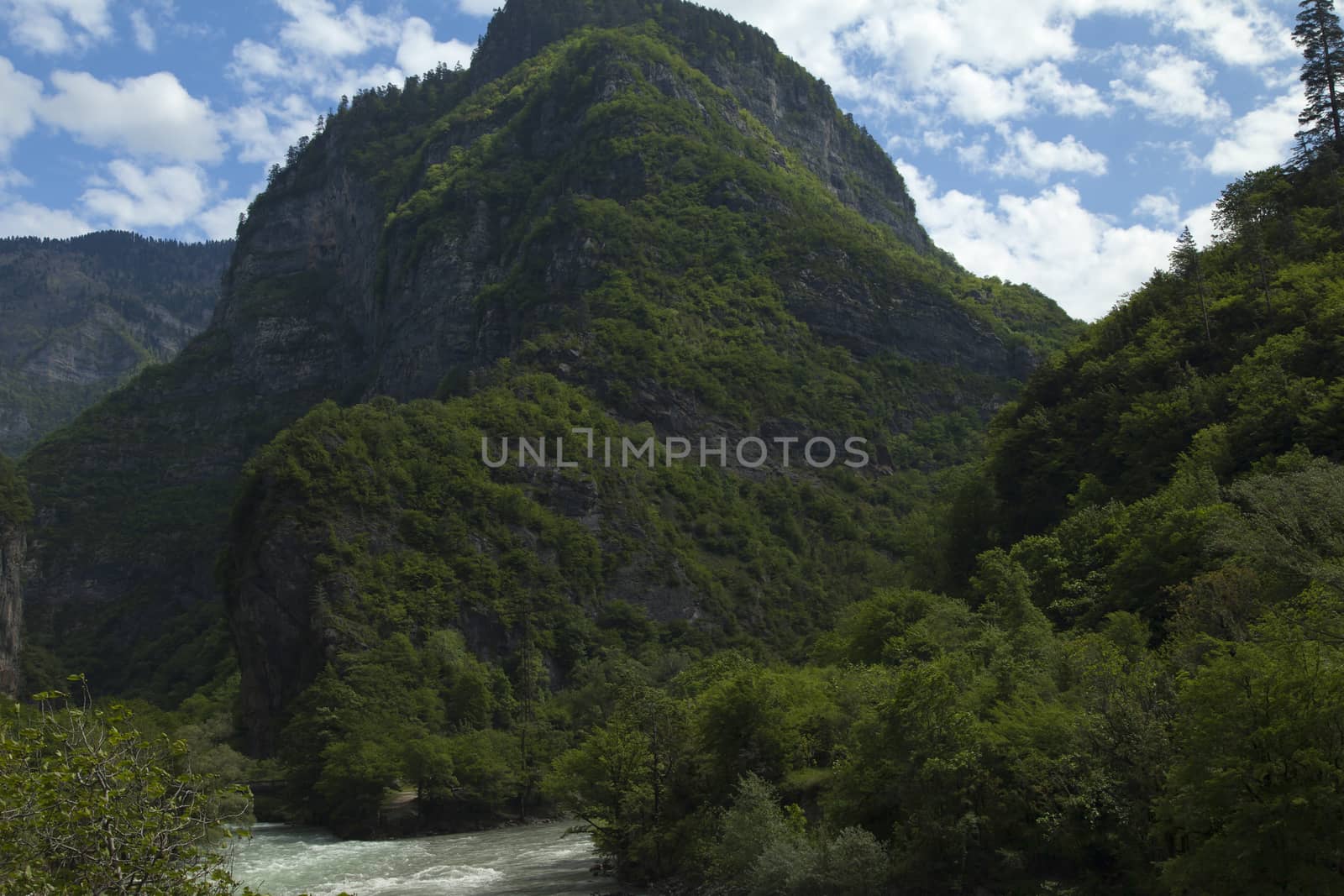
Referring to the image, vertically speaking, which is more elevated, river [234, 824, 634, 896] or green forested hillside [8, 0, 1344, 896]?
green forested hillside [8, 0, 1344, 896]

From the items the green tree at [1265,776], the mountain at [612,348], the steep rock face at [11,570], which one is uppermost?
the mountain at [612,348]

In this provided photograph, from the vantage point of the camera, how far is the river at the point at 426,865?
5316cm

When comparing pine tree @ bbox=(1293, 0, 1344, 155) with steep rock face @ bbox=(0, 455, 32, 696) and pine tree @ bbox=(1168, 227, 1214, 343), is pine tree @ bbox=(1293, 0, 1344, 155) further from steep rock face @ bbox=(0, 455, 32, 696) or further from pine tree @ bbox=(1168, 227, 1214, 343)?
steep rock face @ bbox=(0, 455, 32, 696)

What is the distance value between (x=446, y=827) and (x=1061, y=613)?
1919 inches

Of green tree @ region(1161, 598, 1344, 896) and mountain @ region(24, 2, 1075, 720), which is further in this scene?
mountain @ region(24, 2, 1075, 720)

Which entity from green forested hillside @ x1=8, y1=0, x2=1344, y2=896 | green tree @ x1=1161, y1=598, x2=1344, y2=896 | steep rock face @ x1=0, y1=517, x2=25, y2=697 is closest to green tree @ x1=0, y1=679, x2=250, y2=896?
green tree @ x1=1161, y1=598, x2=1344, y2=896

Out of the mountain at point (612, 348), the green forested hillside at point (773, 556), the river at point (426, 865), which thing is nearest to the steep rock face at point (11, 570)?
the mountain at point (612, 348)

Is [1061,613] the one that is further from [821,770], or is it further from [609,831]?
[609,831]

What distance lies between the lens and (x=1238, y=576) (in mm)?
37719

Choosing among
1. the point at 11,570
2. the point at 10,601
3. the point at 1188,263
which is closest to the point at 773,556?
the point at 1188,263

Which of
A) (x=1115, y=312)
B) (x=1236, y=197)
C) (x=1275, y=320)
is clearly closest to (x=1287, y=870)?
(x=1275, y=320)

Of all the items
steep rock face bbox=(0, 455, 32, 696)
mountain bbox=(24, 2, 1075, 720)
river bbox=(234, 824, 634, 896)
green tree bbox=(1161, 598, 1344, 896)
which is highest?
mountain bbox=(24, 2, 1075, 720)

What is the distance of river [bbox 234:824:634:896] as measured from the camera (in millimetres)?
53156

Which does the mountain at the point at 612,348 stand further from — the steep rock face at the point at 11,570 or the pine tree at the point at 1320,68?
the pine tree at the point at 1320,68
